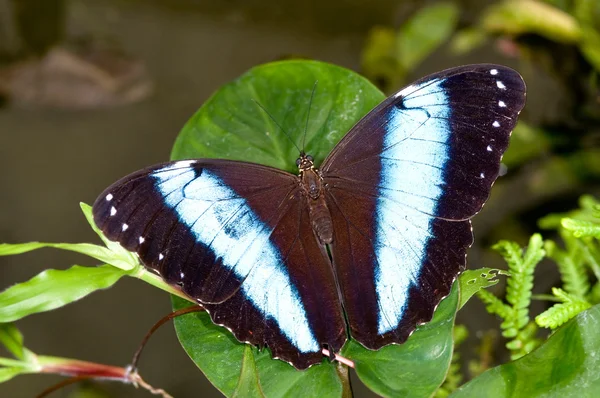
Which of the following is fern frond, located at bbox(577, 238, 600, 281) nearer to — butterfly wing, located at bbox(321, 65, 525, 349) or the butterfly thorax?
butterfly wing, located at bbox(321, 65, 525, 349)

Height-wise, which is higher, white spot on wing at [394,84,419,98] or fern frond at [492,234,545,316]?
white spot on wing at [394,84,419,98]

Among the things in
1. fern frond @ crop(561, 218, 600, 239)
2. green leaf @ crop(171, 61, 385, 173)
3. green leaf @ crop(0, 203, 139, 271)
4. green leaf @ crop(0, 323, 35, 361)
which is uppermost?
green leaf @ crop(171, 61, 385, 173)

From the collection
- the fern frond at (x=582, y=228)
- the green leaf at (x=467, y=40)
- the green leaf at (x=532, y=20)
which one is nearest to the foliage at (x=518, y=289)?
the fern frond at (x=582, y=228)

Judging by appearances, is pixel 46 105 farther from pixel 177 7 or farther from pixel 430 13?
pixel 430 13

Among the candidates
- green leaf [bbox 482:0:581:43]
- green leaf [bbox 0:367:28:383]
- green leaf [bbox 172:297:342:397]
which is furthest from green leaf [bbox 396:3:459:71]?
green leaf [bbox 0:367:28:383]

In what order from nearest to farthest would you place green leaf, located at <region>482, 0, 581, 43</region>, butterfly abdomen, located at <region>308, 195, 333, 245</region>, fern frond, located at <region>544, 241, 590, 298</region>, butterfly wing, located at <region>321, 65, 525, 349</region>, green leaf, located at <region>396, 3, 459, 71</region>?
butterfly wing, located at <region>321, 65, 525, 349</region>
butterfly abdomen, located at <region>308, 195, 333, 245</region>
fern frond, located at <region>544, 241, 590, 298</region>
green leaf, located at <region>482, 0, 581, 43</region>
green leaf, located at <region>396, 3, 459, 71</region>

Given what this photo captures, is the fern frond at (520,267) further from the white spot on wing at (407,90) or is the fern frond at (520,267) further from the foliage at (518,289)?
A: the white spot on wing at (407,90)

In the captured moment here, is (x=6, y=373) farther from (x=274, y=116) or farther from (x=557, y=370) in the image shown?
(x=557, y=370)
